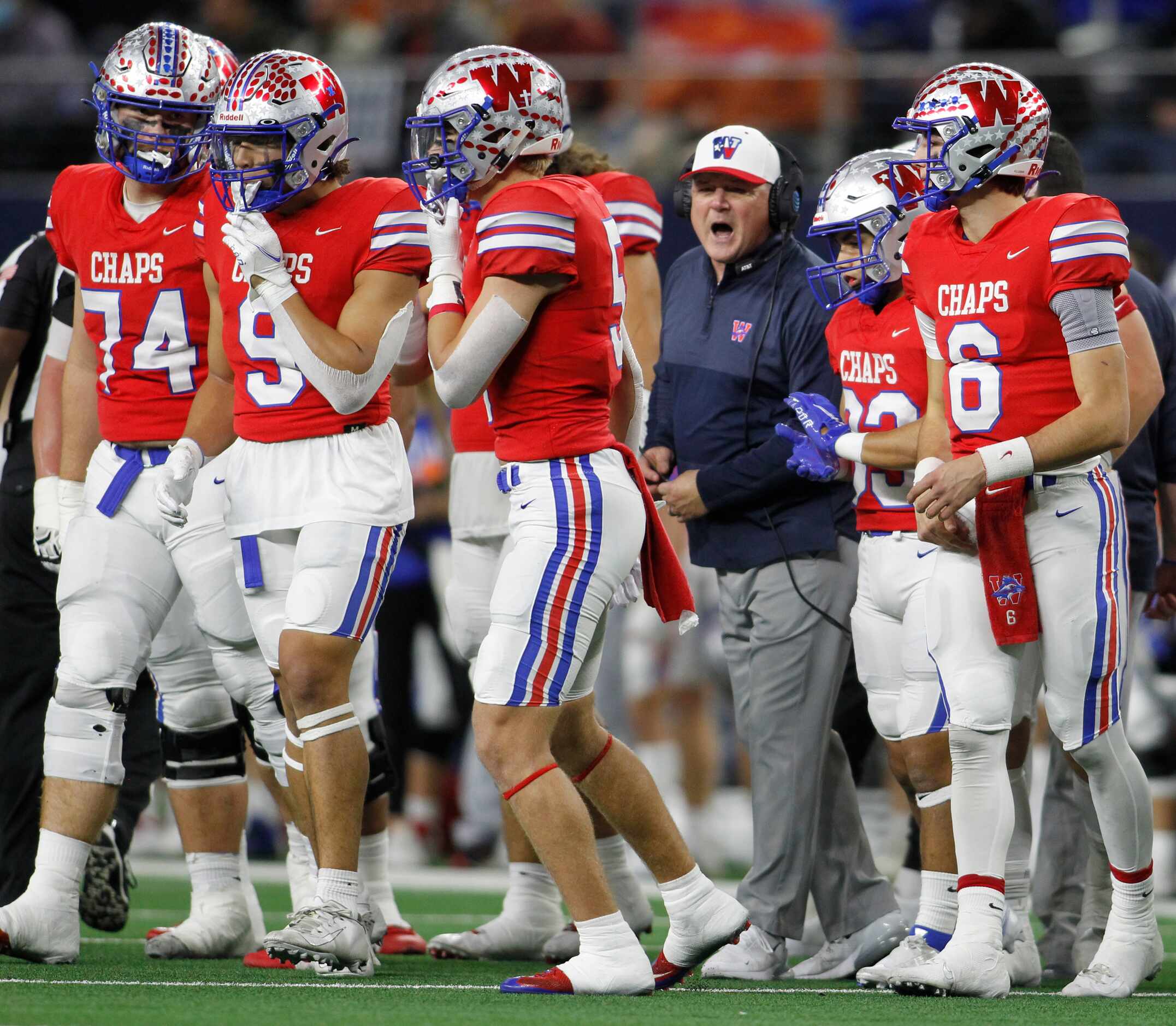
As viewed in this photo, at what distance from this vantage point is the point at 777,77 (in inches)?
352

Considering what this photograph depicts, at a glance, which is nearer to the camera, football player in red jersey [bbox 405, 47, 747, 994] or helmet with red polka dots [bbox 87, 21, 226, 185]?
football player in red jersey [bbox 405, 47, 747, 994]

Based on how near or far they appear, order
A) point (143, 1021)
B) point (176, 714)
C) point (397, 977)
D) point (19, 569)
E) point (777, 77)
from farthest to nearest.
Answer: point (777, 77) < point (19, 569) < point (176, 714) < point (397, 977) < point (143, 1021)

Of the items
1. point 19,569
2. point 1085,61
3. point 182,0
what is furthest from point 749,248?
point 182,0

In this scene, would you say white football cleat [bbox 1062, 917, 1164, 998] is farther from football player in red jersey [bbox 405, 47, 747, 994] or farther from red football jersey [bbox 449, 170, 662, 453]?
red football jersey [bbox 449, 170, 662, 453]

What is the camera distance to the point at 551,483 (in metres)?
3.96

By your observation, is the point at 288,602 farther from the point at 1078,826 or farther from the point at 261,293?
the point at 1078,826

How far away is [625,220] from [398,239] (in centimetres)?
113

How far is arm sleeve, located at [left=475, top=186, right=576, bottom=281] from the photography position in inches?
151

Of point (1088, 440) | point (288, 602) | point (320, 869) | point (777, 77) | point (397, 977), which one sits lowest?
point (397, 977)

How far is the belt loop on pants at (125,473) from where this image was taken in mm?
4531

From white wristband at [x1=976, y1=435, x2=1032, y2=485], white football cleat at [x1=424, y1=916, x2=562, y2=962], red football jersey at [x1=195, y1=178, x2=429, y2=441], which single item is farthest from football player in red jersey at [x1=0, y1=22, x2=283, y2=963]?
white wristband at [x1=976, y1=435, x2=1032, y2=485]

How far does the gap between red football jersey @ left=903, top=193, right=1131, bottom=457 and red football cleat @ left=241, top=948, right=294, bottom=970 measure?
6.53 ft

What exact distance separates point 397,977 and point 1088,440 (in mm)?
1975

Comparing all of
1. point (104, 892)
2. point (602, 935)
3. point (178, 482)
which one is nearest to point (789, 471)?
point (602, 935)
